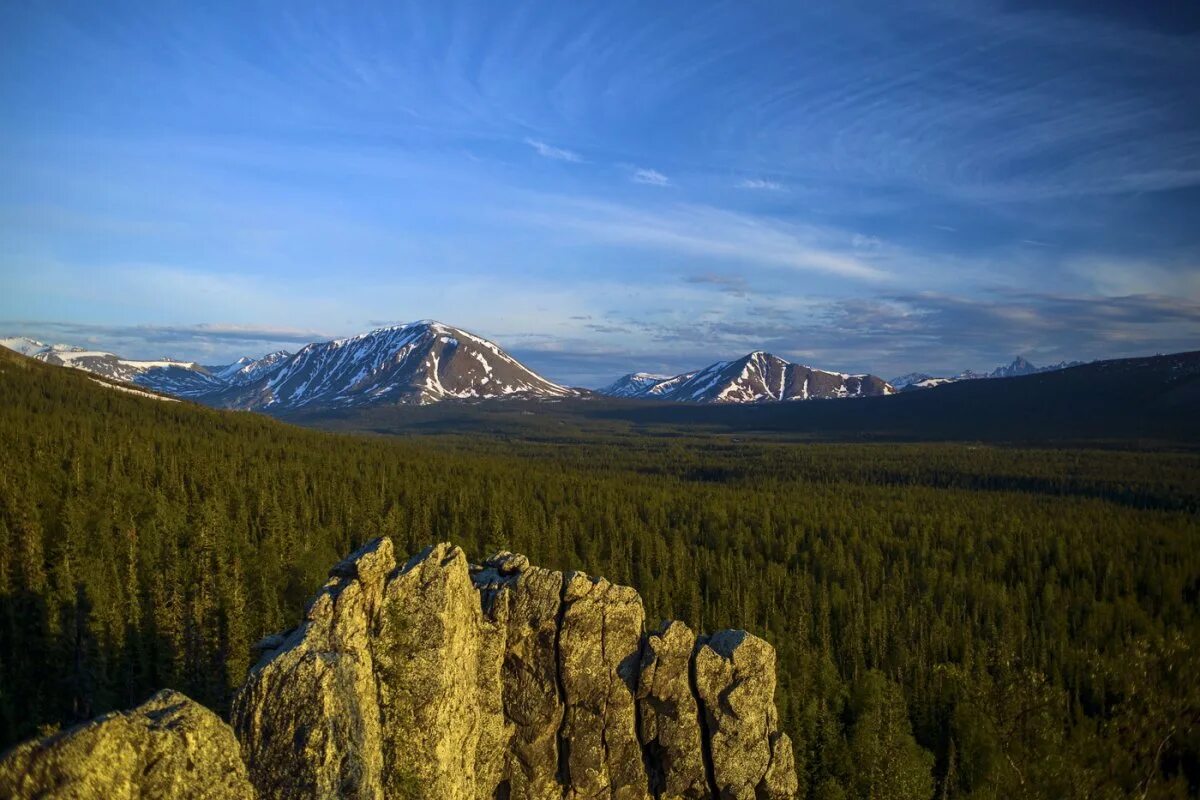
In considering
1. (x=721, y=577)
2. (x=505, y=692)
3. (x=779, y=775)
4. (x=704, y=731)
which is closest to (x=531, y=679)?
(x=505, y=692)

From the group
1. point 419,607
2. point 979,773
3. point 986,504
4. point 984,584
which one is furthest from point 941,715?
point 986,504

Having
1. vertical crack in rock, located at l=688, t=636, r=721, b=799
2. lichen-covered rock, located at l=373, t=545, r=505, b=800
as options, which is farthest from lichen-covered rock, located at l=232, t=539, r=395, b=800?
vertical crack in rock, located at l=688, t=636, r=721, b=799

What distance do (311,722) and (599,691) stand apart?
61.0 feet

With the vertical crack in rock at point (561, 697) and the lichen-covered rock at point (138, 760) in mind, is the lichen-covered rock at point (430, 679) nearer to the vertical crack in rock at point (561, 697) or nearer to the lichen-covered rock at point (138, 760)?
the vertical crack in rock at point (561, 697)

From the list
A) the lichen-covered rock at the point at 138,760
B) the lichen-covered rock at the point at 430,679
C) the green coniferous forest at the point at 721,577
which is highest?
the lichen-covered rock at the point at 138,760

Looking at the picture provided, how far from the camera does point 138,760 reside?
16.9 m

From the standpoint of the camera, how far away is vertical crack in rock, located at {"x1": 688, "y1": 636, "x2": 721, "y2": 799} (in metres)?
38.1

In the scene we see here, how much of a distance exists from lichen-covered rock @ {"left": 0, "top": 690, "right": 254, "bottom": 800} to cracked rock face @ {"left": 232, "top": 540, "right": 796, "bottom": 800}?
5.27m

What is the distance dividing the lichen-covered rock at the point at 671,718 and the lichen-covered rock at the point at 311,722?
53.1ft

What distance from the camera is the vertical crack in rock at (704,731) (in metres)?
38.1

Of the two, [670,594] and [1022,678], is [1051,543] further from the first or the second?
[1022,678]

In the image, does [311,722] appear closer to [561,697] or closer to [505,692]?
[505,692]

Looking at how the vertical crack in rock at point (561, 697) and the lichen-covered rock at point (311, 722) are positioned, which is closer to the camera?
the lichen-covered rock at point (311, 722)

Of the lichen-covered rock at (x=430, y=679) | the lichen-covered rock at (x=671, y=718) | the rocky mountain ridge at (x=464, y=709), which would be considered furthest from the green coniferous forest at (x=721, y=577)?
the lichen-covered rock at (x=430, y=679)
